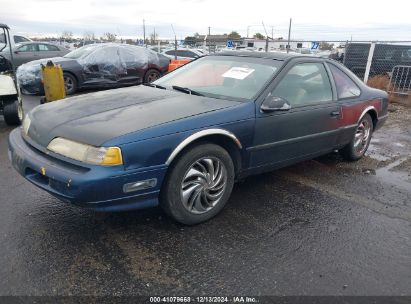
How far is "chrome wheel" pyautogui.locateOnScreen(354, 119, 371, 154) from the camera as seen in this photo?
199 inches

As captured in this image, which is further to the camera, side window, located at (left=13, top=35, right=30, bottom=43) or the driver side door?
side window, located at (left=13, top=35, right=30, bottom=43)

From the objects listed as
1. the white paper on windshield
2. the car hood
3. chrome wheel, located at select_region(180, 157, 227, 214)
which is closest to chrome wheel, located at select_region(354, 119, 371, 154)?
the white paper on windshield

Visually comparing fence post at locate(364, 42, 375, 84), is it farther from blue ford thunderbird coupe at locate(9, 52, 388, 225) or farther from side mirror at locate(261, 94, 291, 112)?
side mirror at locate(261, 94, 291, 112)

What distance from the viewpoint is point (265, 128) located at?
3.45 m

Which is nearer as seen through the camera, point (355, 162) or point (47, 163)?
point (47, 163)

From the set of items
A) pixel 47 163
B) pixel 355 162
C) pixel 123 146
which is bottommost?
pixel 355 162

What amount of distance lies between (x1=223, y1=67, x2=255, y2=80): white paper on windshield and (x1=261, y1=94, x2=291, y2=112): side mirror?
1.63ft

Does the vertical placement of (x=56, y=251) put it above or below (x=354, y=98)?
below

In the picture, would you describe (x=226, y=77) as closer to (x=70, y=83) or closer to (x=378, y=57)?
(x=70, y=83)

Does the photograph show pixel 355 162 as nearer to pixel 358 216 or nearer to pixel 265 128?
pixel 358 216

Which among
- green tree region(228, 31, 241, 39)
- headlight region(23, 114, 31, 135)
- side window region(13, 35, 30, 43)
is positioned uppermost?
headlight region(23, 114, 31, 135)

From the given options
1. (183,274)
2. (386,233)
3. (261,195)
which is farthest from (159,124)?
(386,233)

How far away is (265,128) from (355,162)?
2387 mm

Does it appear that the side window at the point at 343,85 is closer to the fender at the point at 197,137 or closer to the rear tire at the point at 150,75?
the fender at the point at 197,137
